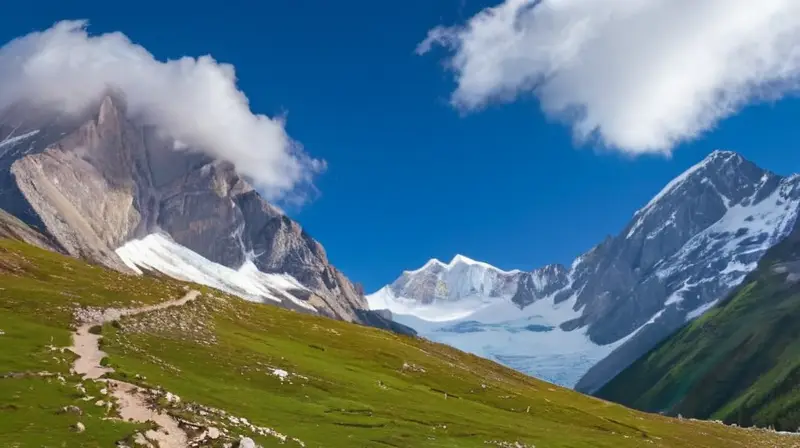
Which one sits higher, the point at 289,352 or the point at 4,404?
the point at 289,352

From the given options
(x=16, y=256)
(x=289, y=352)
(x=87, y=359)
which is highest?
(x=16, y=256)

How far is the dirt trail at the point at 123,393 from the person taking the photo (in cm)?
3569

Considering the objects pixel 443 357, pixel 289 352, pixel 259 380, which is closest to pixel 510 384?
pixel 443 357

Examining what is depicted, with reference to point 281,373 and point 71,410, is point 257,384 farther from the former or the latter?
point 71,410

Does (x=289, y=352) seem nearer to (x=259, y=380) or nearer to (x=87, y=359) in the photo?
(x=259, y=380)

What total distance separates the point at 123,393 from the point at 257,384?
1367 centimetres

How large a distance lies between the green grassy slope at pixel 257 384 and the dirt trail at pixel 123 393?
1045mm

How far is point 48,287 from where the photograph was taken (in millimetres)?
79312

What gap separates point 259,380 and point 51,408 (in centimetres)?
2030

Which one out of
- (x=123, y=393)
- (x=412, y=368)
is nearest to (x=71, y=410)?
(x=123, y=393)

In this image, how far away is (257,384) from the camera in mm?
54188

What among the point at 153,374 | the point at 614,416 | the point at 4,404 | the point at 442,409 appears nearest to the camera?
the point at 4,404

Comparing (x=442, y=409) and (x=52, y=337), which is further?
(x=442, y=409)

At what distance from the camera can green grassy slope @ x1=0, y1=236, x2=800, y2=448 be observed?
40.0 metres
